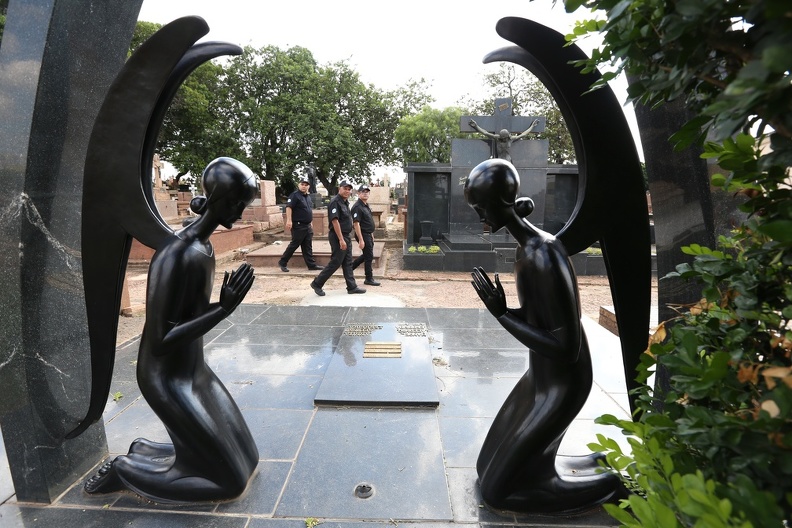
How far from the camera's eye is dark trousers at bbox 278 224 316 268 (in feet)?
32.3

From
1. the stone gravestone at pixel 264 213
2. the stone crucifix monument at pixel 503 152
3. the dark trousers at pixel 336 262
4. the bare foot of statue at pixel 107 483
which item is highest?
the stone crucifix monument at pixel 503 152

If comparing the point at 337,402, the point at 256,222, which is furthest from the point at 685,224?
the point at 256,222

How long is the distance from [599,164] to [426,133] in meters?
27.3

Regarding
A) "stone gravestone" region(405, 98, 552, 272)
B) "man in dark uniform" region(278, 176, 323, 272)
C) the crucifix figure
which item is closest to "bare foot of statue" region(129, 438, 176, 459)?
"man in dark uniform" region(278, 176, 323, 272)

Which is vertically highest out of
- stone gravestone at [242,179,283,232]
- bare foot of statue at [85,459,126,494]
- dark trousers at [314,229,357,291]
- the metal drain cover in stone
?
stone gravestone at [242,179,283,232]

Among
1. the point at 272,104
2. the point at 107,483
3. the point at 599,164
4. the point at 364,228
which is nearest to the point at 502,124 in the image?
the point at 364,228

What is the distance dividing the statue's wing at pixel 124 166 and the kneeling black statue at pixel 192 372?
1.02 feet

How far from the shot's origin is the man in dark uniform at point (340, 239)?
7762 mm

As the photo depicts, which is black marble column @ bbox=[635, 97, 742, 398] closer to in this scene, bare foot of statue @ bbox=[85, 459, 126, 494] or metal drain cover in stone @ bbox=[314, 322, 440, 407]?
metal drain cover in stone @ bbox=[314, 322, 440, 407]

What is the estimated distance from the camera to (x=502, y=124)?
1396cm

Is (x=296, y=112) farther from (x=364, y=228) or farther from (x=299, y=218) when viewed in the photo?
(x=364, y=228)

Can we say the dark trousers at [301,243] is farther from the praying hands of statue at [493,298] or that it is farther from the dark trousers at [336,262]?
the praying hands of statue at [493,298]

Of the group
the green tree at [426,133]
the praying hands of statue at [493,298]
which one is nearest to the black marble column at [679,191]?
the praying hands of statue at [493,298]

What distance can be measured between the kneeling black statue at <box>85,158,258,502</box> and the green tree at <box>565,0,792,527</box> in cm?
172
